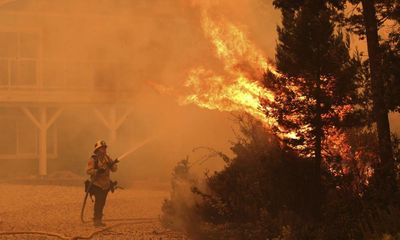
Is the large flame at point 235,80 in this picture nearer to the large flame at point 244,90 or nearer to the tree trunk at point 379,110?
the large flame at point 244,90

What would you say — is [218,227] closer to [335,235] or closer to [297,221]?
[297,221]

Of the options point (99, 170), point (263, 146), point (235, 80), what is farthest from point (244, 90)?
point (99, 170)

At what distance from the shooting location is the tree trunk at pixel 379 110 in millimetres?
7167

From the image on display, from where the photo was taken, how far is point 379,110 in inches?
300

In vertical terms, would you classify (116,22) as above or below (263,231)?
above

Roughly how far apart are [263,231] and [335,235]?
4.15ft

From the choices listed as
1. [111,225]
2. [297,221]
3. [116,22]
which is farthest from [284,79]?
[116,22]

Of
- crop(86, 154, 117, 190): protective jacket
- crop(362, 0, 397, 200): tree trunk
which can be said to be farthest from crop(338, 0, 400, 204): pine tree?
crop(86, 154, 117, 190): protective jacket

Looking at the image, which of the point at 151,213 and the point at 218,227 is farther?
the point at 151,213

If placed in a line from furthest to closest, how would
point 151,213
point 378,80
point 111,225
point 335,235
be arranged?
point 151,213, point 111,225, point 378,80, point 335,235

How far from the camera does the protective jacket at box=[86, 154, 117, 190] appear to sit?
405 inches

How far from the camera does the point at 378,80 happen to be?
24.5 ft

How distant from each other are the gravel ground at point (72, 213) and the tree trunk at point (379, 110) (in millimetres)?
3634

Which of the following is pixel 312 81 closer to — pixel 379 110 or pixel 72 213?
pixel 379 110
